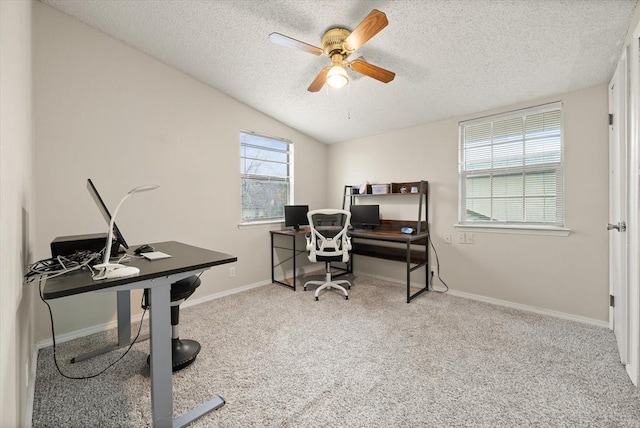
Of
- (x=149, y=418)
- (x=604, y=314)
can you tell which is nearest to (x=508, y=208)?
(x=604, y=314)

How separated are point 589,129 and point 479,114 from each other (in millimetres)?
1001

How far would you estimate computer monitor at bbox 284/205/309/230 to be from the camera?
394 centimetres

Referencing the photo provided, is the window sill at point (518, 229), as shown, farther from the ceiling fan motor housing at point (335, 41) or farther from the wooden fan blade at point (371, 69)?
the ceiling fan motor housing at point (335, 41)

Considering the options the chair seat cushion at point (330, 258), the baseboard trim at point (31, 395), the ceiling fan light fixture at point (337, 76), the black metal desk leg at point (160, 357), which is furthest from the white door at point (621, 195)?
the baseboard trim at point (31, 395)

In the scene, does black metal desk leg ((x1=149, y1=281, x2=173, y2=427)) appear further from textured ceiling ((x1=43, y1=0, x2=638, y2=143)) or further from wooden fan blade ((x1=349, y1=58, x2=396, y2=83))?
textured ceiling ((x1=43, y1=0, x2=638, y2=143))

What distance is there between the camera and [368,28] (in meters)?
1.75

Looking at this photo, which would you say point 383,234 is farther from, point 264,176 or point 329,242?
point 264,176

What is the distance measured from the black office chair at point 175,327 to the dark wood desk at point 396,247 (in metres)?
2.23

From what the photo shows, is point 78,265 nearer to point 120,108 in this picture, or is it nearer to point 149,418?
point 149,418

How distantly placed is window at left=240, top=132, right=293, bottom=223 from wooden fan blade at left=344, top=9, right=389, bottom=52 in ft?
7.07

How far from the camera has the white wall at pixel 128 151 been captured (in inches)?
90.0

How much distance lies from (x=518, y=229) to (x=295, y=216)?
8.95 ft

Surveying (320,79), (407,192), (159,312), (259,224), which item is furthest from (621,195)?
(259,224)

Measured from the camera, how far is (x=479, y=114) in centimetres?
321
